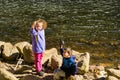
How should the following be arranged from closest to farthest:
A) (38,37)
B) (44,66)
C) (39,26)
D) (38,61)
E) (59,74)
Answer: (59,74)
(39,26)
(38,37)
(38,61)
(44,66)

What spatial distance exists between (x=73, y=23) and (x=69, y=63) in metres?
13.5

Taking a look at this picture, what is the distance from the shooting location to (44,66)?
13.3m

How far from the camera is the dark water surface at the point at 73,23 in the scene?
18.0 meters

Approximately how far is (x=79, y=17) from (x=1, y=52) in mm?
12753

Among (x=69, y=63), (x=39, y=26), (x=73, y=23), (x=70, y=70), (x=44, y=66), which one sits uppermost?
(x=39, y=26)

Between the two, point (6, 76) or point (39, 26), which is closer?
point (6, 76)

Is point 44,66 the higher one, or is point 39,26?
point 39,26

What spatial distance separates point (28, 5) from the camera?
34250mm

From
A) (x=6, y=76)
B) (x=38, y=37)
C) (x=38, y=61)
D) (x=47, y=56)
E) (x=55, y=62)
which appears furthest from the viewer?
(x=47, y=56)

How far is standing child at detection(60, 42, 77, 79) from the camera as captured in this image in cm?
1084

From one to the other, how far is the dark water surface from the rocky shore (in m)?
3.12

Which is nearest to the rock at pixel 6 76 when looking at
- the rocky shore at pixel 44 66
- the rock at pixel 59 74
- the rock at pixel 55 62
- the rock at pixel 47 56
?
the rocky shore at pixel 44 66

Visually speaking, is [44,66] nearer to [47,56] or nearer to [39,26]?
[47,56]

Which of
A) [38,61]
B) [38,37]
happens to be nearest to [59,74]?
[38,61]
